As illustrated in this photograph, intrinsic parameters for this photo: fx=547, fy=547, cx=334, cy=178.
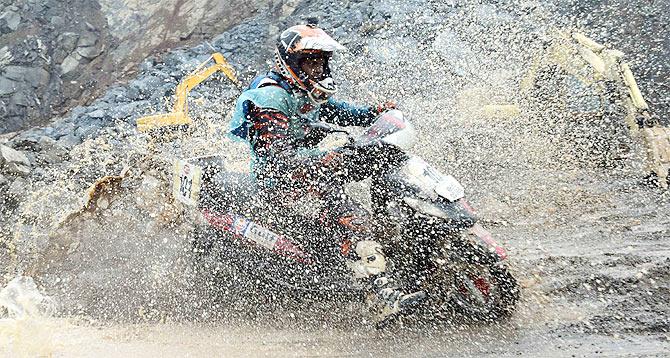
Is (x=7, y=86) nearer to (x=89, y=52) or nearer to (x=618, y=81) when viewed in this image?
(x=89, y=52)

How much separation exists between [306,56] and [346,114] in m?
0.90

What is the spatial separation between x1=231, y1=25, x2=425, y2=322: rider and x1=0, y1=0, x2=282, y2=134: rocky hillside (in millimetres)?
10147

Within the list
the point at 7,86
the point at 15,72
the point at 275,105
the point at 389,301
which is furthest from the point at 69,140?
the point at 389,301

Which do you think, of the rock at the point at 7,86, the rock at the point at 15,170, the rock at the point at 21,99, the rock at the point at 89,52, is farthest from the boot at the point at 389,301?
the rock at the point at 89,52

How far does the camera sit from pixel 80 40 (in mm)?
15812

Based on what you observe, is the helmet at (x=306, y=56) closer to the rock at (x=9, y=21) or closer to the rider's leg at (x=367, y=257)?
the rider's leg at (x=367, y=257)

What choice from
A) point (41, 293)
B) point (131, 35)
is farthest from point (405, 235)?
point (131, 35)

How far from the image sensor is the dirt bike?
3.87m

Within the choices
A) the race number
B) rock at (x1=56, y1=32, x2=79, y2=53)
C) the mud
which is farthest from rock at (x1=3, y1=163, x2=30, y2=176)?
rock at (x1=56, y1=32, x2=79, y2=53)

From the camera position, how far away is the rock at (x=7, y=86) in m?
13.9

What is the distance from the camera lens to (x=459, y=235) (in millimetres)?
3875

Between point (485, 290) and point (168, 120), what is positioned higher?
point (485, 290)

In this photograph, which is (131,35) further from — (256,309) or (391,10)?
(256,309)

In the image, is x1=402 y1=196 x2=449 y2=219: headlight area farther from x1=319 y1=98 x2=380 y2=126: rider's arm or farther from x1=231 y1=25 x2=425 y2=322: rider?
x1=319 y1=98 x2=380 y2=126: rider's arm
